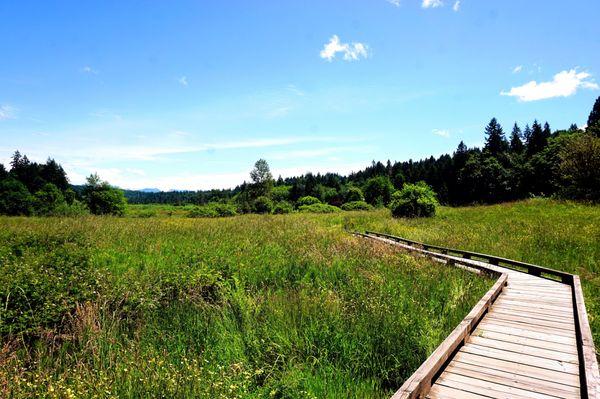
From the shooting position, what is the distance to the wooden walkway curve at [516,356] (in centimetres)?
376

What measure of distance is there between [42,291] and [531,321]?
8.79m

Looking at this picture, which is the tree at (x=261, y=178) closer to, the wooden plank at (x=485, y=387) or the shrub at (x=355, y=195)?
the shrub at (x=355, y=195)

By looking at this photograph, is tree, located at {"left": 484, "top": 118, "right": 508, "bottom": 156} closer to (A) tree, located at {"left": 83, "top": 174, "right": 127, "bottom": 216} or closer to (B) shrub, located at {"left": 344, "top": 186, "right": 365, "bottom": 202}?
(B) shrub, located at {"left": 344, "top": 186, "right": 365, "bottom": 202}

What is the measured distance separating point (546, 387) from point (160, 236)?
12457 millimetres

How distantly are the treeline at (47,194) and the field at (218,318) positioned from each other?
90.9 feet

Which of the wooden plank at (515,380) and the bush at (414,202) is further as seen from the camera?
the bush at (414,202)

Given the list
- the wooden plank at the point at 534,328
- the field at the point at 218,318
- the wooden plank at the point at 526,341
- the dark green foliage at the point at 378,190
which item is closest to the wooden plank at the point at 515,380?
the field at the point at 218,318

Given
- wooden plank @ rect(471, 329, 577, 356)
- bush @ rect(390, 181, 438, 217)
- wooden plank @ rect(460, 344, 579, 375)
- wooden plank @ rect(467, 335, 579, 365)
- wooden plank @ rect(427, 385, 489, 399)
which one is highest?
bush @ rect(390, 181, 438, 217)

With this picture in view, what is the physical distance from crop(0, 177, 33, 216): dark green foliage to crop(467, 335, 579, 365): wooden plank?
49057 millimetres

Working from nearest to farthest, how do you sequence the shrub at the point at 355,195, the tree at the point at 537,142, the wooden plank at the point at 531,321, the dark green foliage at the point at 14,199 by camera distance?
the wooden plank at the point at 531,321, the dark green foliage at the point at 14,199, the tree at the point at 537,142, the shrub at the point at 355,195


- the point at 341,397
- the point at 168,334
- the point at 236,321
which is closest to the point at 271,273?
the point at 236,321

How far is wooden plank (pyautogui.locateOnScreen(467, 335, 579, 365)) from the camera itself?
463cm

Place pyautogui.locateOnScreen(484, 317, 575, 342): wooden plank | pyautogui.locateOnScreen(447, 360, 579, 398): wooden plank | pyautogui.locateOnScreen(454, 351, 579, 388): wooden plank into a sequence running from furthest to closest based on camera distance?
pyautogui.locateOnScreen(484, 317, 575, 342): wooden plank < pyautogui.locateOnScreen(454, 351, 579, 388): wooden plank < pyautogui.locateOnScreen(447, 360, 579, 398): wooden plank

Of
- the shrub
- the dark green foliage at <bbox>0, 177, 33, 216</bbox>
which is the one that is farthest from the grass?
the shrub
